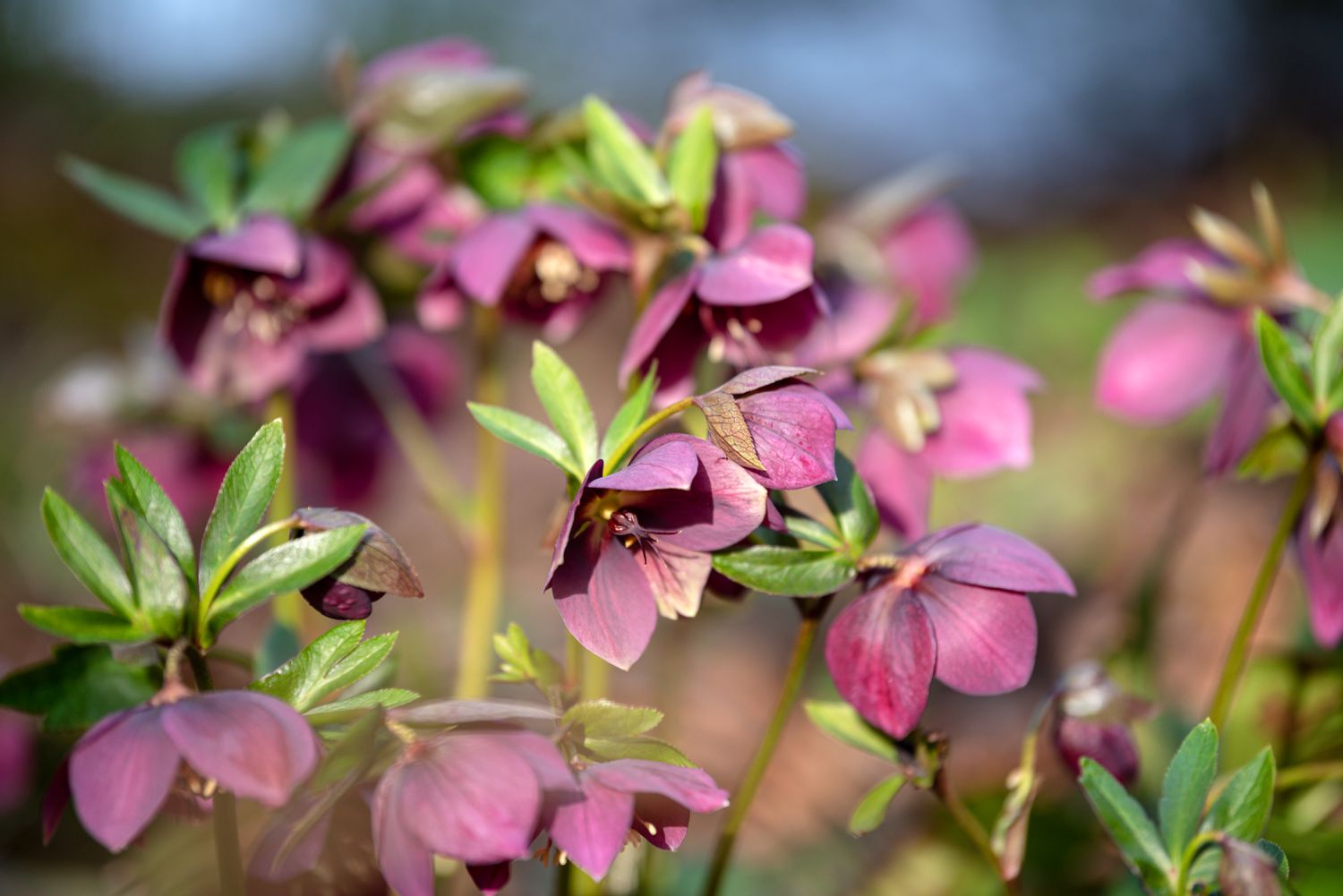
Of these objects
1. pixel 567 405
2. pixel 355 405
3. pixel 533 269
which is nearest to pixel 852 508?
pixel 567 405

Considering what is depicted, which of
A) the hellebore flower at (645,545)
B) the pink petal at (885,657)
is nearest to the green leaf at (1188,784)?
the pink petal at (885,657)

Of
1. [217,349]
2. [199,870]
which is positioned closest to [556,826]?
[199,870]

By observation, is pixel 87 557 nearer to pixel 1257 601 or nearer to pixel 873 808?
pixel 873 808

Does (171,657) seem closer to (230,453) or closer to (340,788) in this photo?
(340,788)

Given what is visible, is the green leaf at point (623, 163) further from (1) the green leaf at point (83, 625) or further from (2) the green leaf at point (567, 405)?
(1) the green leaf at point (83, 625)

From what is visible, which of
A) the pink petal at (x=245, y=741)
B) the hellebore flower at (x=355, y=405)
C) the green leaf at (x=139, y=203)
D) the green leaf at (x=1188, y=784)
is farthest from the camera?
the hellebore flower at (x=355, y=405)

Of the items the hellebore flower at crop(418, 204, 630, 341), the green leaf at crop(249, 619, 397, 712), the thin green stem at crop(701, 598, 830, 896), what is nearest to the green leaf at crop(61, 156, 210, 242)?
the hellebore flower at crop(418, 204, 630, 341)

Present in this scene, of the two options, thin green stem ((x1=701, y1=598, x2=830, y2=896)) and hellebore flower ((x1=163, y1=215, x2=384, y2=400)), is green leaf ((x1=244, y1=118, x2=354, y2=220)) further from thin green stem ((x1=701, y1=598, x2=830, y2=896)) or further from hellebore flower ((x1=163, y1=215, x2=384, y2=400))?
thin green stem ((x1=701, y1=598, x2=830, y2=896))
